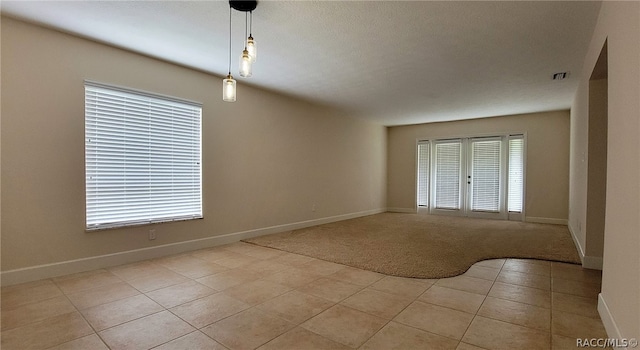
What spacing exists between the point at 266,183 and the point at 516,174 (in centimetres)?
544

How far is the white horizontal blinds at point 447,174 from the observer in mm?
7323

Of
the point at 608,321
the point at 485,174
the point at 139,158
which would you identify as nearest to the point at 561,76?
the point at 485,174

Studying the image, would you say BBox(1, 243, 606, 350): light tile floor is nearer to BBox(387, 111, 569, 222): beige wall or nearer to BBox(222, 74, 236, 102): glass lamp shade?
BBox(222, 74, 236, 102): glass lamp shade

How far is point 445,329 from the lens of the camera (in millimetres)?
1914

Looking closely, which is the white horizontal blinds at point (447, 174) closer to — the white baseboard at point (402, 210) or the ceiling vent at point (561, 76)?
the white baseboard at point (402, 210)

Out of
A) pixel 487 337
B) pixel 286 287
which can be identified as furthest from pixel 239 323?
pixel 487 337

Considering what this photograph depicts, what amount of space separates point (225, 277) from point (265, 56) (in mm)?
2422

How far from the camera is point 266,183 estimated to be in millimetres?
4895

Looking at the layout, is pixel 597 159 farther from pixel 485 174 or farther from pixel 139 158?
pixel 139 158

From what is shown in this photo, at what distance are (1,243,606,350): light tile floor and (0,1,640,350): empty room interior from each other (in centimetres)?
2

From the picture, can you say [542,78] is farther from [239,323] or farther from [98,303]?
[98,303]

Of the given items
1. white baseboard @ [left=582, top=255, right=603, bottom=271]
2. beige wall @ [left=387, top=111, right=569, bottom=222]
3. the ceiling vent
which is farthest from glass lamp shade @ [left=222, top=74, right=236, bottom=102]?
beige wall @ [left=387, top=111, right=569, bottom=222]

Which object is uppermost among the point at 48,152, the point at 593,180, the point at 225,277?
the point at 48,152

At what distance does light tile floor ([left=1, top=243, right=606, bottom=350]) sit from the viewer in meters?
1.80
